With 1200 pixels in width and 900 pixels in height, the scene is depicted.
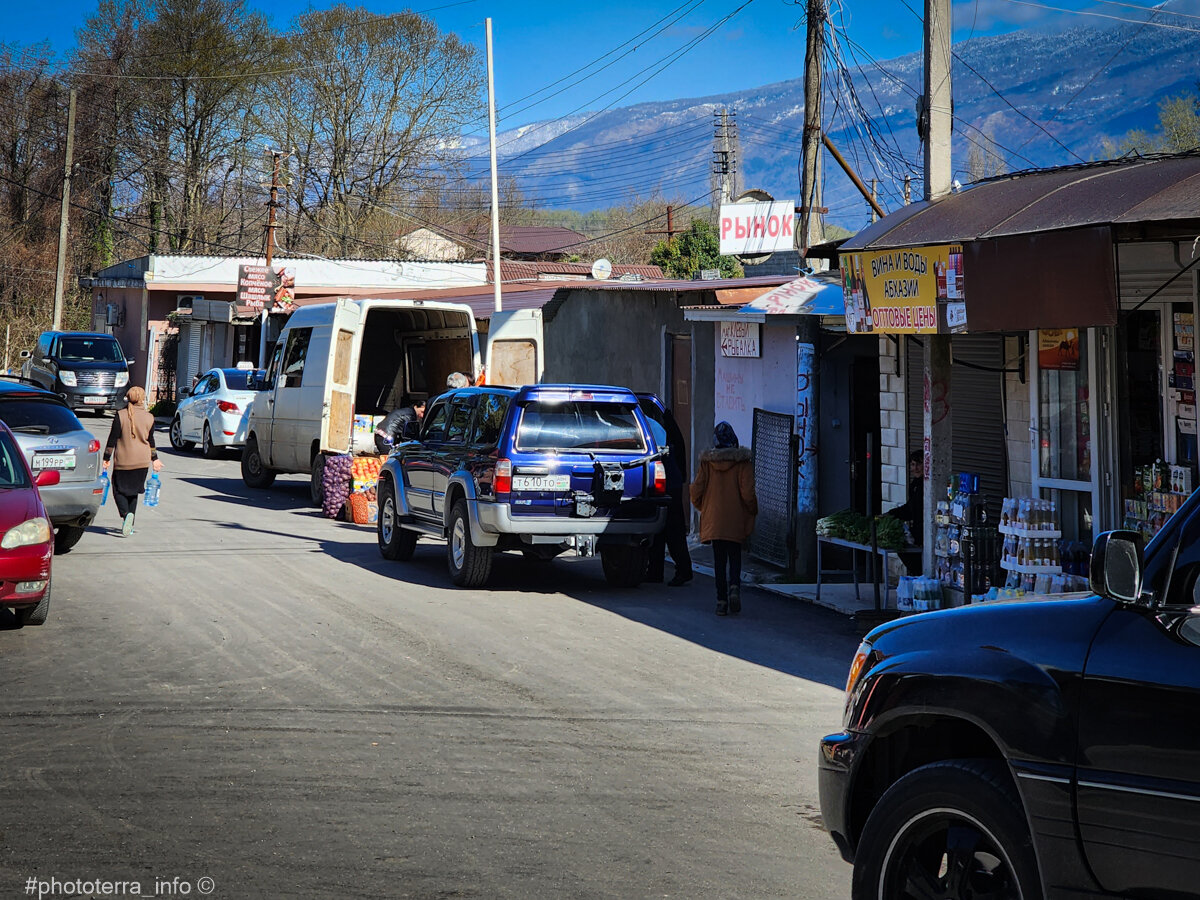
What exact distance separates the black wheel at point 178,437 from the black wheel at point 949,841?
2560cm

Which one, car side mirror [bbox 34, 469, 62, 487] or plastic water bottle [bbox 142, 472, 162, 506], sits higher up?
car side mirror [bbox 34, 469, 62, 487]

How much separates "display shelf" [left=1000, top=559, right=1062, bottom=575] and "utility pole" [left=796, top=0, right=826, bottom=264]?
24.4 ft

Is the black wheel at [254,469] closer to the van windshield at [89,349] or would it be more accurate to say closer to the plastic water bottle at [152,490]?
the plastic water bottle at [152,490]

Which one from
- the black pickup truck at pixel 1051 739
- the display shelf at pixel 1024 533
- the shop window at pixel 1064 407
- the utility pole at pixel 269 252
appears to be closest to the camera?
the black pickup truck at pixel 1051 739

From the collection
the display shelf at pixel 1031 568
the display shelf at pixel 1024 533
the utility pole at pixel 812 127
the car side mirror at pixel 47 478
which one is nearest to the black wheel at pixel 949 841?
the display shelf at pixel 1031 568

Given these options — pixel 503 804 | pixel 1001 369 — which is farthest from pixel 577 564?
pixel 503 804

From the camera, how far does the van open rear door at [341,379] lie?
18.4m

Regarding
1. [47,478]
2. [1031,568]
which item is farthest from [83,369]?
[1031,568]

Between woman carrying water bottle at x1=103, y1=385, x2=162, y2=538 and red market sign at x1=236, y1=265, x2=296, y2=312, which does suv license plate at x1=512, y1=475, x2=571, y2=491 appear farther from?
red market sign at x1=236, y1=265, x2=296, y2=312

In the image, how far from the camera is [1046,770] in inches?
142

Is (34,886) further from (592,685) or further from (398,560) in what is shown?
(398,560)

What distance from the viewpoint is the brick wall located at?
1326 centimetres

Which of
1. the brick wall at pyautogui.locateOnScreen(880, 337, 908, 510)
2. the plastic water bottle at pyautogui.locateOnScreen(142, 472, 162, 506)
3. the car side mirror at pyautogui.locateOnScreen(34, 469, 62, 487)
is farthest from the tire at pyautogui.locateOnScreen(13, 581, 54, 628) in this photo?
the brick wall at pyautogui.locateOnScreen(880, 337, 908, 510)

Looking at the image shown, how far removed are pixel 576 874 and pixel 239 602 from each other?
7069mm
